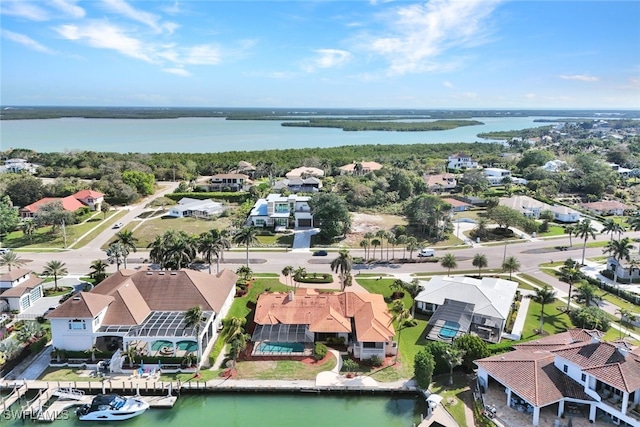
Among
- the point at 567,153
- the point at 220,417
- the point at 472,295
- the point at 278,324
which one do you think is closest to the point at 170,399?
the point at 220,417

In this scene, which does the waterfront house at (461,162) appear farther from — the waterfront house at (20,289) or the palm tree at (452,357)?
the waterfront house at (20,289)

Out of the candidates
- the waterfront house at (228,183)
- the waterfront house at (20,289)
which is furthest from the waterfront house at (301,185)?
the waterfront house at (20,289)

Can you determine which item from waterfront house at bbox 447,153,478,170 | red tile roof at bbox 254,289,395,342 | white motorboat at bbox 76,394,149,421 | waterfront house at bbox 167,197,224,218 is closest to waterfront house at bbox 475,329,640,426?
red tile roof at bbox 254,289,395,342

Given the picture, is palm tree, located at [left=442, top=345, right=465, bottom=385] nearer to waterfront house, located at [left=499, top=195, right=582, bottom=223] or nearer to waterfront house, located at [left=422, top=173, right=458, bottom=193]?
waterfront house, located at [left=499, top=195, right=582, bottom=223]

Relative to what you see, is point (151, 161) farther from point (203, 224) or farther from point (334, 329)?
point (334, 329)

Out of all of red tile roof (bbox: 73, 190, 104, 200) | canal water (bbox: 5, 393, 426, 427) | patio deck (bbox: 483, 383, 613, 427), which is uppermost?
red tile roof (bbox: 73, 190, 104, 200)

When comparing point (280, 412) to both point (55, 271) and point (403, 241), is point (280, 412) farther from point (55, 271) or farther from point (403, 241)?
point (403, 241)

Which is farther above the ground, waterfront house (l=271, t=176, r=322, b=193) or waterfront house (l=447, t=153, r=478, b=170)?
waterfront house (l=447, t=153, r=478, b=170)

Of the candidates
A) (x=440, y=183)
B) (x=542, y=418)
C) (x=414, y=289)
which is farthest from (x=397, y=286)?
(x=440, y=183)
